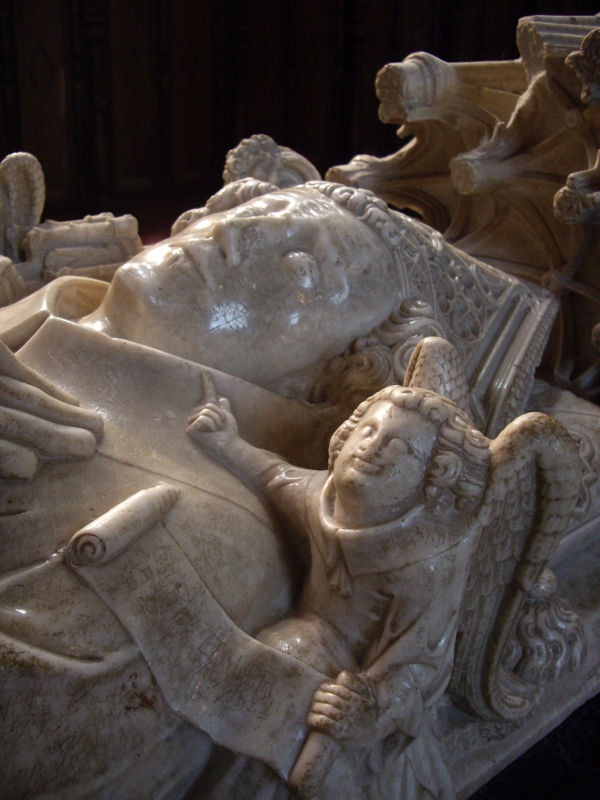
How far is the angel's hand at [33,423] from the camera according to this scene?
1378mm

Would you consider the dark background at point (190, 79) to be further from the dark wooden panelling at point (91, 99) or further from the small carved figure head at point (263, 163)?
the small carved figure head at point (263, 163)

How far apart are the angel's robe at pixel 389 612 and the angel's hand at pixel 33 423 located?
49cm

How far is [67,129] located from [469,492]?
4.66 m

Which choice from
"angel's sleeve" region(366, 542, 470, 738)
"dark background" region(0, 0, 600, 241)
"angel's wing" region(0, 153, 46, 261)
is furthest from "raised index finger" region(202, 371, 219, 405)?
"dark background" region(0, 0, 600, 241)

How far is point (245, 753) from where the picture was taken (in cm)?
132

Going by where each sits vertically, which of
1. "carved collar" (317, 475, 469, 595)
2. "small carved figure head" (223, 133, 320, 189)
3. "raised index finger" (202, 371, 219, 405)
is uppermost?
"small carved figure head" (223, 133, 320, 189)

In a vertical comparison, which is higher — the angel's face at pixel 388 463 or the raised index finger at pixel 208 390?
the angel's face at pixel 388 463

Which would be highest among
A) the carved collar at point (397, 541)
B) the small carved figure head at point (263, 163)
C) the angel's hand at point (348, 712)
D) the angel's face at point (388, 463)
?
the small carved figure head at point (263, 163)

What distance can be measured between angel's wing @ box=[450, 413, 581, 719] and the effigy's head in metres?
0.70

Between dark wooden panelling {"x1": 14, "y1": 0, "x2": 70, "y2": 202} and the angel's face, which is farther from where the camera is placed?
dark wooden panelling {"x1": 14, "y1": 0, "x2": 70, "y2": 202}

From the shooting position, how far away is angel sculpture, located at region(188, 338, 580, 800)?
4.38ft

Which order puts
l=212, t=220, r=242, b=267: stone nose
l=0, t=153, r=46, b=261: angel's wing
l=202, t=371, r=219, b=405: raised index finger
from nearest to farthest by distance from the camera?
l=202, t=371, r=219, b=405: raised index finger
l=212, t=220, r=242, b=267: stone nose
l=0, t=153, r=46, b=261: angel's wing

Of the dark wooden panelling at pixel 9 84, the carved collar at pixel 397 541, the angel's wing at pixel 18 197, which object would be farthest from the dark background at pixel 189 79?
the carved collar at pixel 397 541

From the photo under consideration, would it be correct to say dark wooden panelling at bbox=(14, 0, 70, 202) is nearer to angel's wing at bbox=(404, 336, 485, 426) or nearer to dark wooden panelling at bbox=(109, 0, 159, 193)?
dark wooden panelling at bbox=(109, 0, 159, 193)
